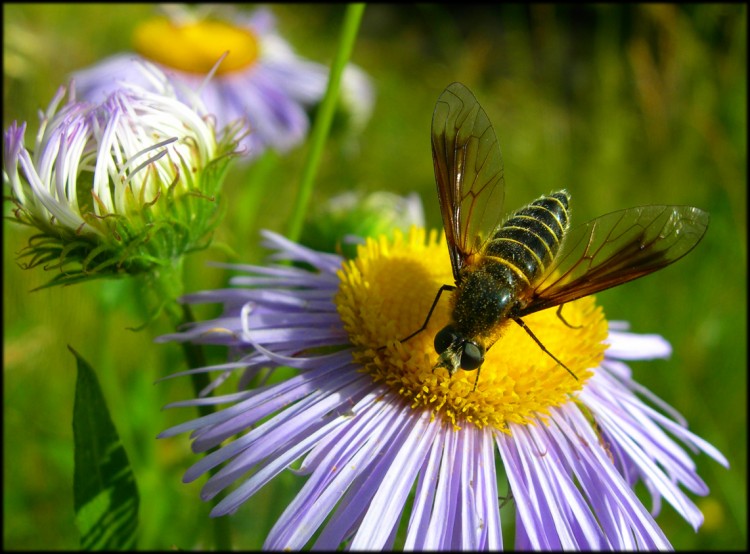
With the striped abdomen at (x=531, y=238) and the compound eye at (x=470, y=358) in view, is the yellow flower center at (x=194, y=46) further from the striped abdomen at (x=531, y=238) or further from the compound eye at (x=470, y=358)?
the compound eye at (x=470, y=358)

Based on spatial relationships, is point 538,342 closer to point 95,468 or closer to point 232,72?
point 95,468

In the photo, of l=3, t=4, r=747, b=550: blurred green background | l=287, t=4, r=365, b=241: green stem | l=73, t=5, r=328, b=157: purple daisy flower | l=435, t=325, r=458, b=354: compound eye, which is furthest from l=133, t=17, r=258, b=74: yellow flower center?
l=435, t=325, r=458, b=354: compound eye

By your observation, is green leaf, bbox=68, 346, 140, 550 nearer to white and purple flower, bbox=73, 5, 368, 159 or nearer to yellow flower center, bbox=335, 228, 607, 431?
yellow flower center, bbox=335, 228, 607, 431

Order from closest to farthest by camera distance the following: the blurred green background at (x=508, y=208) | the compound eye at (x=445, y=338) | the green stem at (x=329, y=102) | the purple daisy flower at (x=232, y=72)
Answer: the compound eye at (x=445, y=338) < the green stem at (x=329, y=102) < the blurred green background at (x=508, y=208) < the purple daisy flower at (x=232, y=72)

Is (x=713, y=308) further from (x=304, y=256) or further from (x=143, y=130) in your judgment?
(x=143, y=130)

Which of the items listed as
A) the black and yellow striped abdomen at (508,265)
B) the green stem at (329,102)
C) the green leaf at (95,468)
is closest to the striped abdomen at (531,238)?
the black and yellow striped abdomen at (508,265)

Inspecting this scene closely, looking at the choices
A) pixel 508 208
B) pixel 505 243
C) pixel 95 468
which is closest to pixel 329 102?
pixel 505 243

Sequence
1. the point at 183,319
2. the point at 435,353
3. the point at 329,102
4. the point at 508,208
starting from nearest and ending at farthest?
the point at 435,353, the point at 183,319, the point at 329,102, the point at 508,208
